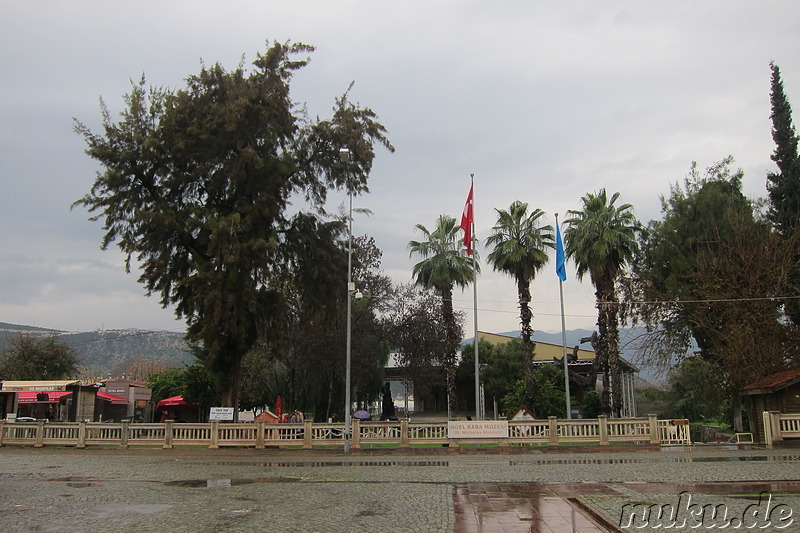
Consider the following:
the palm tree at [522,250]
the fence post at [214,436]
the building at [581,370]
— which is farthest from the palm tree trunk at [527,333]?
the fence post at [214,436]

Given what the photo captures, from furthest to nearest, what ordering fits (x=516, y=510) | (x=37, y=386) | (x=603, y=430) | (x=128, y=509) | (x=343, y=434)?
(x=37, y=386), (x=343, y=434), (x=603, y=430), (x=128, y=509), (x=516, y=510)

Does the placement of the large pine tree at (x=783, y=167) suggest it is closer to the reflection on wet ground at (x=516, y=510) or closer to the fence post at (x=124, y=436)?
the reflection on wet ground at (x=516, y=510)

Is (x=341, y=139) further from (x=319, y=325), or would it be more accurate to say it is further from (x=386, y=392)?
(x=386, y=392)

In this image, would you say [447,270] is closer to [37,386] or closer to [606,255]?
[606,255]

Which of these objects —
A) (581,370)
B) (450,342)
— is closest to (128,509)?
(450,342)

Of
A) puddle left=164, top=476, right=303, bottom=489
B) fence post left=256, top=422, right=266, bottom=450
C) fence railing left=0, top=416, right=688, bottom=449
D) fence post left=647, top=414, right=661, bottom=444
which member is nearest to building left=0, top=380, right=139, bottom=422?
fence railing left=0, top=416, right=688, bottom=449

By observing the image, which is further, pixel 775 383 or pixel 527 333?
pixel 527 333

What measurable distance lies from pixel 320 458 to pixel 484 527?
49.0 feet

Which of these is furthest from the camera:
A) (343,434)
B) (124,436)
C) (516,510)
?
(124,436)

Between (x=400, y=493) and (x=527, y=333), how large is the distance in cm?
2538

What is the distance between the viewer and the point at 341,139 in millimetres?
33875

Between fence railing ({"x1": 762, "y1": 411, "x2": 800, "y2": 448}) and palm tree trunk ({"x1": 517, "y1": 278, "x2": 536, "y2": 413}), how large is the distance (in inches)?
533

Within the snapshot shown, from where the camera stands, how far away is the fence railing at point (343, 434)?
2645 centimetres

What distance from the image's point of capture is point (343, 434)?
27.1 m
